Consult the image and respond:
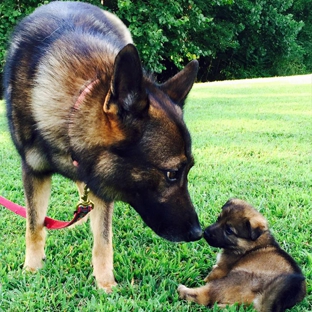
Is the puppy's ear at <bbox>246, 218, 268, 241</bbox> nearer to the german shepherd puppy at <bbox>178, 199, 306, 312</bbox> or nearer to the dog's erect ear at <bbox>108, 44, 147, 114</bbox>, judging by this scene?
the german shepherd puppy at <bbox>178, 199, 306, 312</bbox>

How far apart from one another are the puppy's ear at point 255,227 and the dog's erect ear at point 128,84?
112cm

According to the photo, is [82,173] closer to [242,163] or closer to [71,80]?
[71,80]

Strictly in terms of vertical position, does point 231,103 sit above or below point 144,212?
below

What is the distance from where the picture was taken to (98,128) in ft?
7.96

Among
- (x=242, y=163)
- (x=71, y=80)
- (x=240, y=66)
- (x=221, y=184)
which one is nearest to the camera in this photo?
(x=71, y=80)

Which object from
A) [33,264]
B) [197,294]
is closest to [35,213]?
[33,264]

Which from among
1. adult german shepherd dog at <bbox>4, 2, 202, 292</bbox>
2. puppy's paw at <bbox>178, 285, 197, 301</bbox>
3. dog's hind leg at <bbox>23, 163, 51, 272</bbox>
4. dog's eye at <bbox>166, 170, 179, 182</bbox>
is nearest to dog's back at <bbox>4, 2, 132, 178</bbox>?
adult german shepherd dog at <bbox>4, 2, 202, 292</bbox>

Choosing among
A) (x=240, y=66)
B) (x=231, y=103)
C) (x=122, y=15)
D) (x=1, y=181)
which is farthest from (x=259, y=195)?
(x=240, y=66)

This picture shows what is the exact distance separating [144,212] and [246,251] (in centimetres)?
79

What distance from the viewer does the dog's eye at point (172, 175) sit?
242 cm

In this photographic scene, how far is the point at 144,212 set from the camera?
255cm

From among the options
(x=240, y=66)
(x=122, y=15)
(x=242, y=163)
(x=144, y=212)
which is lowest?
(x=240, y=66)

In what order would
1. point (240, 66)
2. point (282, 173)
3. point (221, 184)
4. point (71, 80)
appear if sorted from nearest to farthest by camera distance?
1. point (71, 80)
2. point (221, 184)
3. point (282, 173)
4. point (240, 66)

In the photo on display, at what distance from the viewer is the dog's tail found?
227 cm
